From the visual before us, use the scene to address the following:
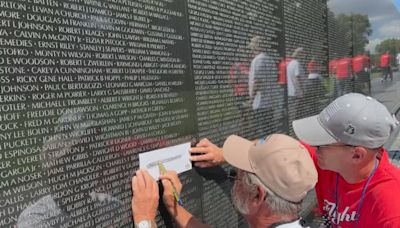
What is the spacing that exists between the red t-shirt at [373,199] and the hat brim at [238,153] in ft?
2.37

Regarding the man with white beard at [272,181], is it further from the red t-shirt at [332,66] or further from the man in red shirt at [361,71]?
the man in red shirt at [361,71]

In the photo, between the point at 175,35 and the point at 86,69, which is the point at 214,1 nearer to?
the point at 175,35

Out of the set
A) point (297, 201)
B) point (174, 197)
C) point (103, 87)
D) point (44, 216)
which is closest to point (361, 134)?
point (297, 201)

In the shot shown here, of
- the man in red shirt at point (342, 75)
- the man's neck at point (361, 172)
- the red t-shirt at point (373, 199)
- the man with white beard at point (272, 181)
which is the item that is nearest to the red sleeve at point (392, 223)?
the red t-shirt at point (373, 199)

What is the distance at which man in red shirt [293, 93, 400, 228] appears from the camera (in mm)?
2480

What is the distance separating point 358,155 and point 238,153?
0.70 meters

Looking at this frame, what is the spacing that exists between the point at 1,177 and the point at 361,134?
178 centimetres

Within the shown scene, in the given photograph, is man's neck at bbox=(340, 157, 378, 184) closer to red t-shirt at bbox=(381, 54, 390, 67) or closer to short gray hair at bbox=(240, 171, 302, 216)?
short gray hair at bbox=(240, 171, 302, 216)

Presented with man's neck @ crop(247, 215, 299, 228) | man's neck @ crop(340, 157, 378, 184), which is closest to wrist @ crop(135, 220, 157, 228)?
man's neck @ crop(247, 215, 299, 228)

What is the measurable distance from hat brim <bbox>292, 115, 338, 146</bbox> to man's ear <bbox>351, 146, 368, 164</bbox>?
0.40 ft

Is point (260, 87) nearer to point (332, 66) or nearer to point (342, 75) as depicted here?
point (332, 66)

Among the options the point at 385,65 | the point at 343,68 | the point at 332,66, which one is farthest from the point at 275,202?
the point at 385,65

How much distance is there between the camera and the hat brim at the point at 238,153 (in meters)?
2.22

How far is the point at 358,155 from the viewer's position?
2.56 metres
